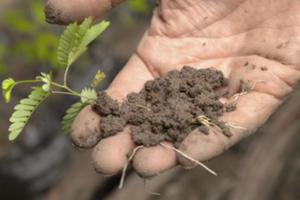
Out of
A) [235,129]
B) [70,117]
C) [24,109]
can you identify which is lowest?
[235,129]

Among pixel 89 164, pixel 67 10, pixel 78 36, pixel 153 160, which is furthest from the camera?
pixel 89 164

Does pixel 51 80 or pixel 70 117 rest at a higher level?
pixel 51 80

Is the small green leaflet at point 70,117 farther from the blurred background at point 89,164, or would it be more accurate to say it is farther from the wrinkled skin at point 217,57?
the blurred background at point 89,164

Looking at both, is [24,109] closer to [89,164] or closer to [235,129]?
[235,129]

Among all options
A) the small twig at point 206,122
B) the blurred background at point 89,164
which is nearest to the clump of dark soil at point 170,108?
the small twig at point 206,122

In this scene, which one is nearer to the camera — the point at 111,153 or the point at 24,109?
the point at 111,153

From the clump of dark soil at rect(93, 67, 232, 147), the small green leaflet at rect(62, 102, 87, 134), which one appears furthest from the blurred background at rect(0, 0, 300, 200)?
the clump of dark soil at rect(93, 67, 232, 147)

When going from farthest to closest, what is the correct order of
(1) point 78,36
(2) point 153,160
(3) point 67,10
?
(3) point 67,10 → (1) point 78,36 → (2) point 153,160

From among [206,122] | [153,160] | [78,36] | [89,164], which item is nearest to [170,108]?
[206,122]
